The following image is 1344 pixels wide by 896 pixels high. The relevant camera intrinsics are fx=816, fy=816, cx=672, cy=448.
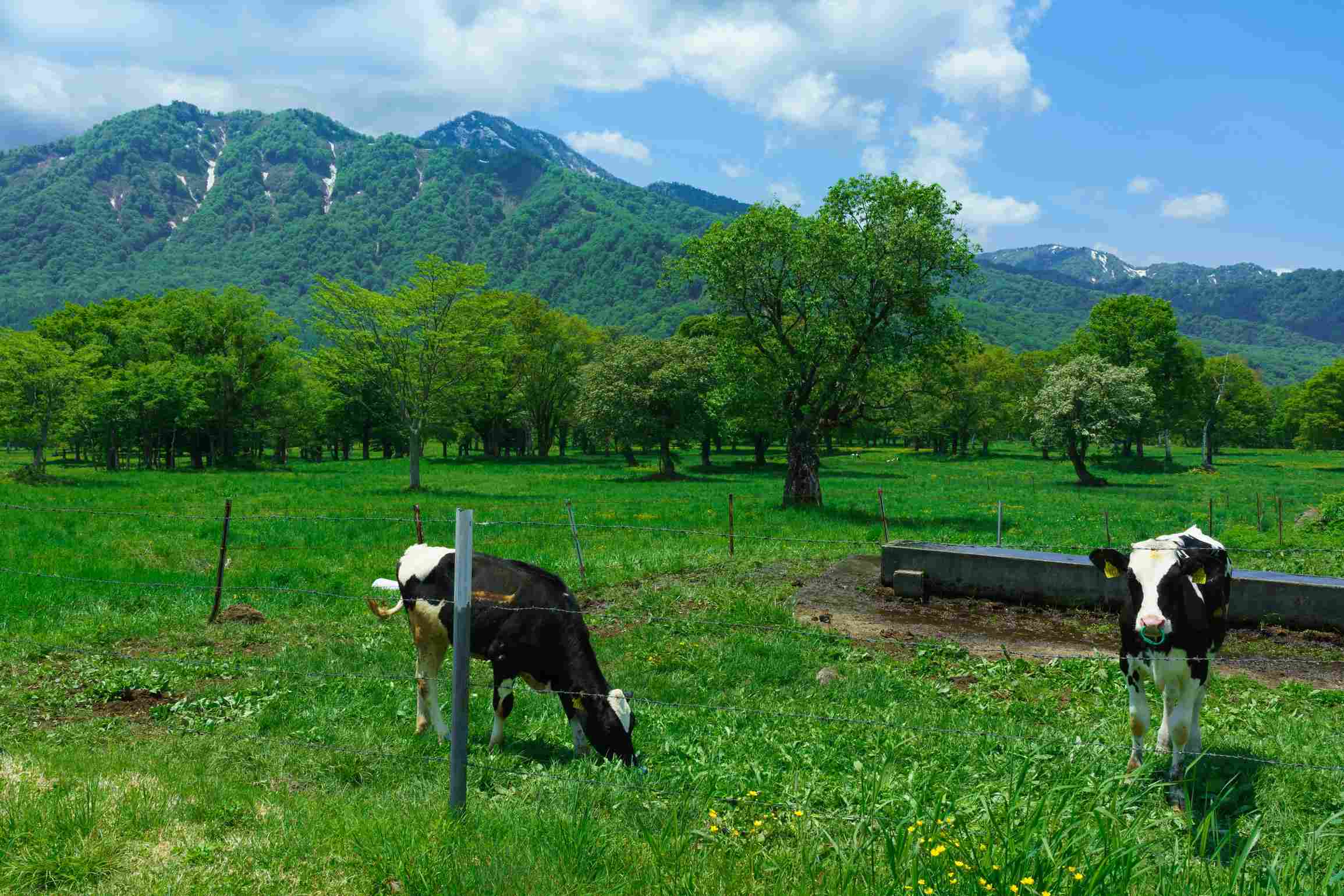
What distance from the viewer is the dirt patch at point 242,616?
12.9 metres

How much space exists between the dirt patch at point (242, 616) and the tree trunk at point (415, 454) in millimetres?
28543

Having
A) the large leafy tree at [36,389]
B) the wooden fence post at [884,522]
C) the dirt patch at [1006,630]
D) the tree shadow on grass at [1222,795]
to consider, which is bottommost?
the dirt patch at [1006,630]

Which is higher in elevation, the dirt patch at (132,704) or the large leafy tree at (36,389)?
the large leafy tree at (36,389)

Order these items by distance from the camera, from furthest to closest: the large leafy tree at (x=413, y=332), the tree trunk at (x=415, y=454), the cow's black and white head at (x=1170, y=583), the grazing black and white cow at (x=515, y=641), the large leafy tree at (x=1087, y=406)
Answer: the large leafy tree at (x=1087, y=406)
the large leafy tree at (x=413, y=332)
the tree trunk at (x=415, y=454)
the grazing black and white cow at (x=515, y=641)
the cow's black and white head at (x=1170, y=583)

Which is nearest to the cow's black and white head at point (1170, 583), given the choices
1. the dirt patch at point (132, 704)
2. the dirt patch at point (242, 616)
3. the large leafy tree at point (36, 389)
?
the dirt patch at point (132, 704)

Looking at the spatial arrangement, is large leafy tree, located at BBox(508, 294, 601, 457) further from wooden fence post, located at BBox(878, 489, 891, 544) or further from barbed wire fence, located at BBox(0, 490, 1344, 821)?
barbed wire fence, located at BBox(0, 490, 1344, 821)

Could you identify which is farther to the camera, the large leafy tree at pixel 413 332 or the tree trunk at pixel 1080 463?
the tree trunk at pixel 1080 463

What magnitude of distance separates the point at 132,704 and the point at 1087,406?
173 feet

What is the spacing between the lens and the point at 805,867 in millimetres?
4723

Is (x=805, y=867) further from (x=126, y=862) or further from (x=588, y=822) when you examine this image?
(x=126, y=862)

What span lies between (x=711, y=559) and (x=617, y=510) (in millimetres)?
11793

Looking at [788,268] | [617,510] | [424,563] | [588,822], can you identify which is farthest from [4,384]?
[588,822]

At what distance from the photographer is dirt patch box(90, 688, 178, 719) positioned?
8.57m

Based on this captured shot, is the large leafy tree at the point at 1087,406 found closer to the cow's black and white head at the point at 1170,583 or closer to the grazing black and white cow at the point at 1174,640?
the grazing black and white cow at the point at 1174,640
